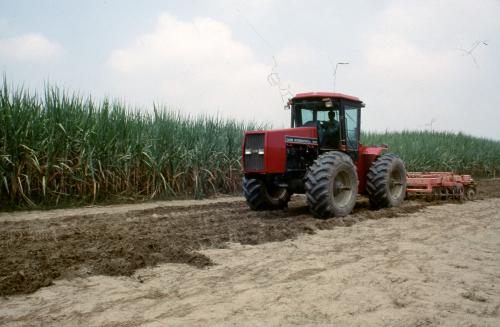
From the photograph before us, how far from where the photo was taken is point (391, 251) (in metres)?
4.98

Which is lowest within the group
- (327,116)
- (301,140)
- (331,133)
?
(301,140)

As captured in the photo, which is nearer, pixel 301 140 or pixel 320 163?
pixel 320 163

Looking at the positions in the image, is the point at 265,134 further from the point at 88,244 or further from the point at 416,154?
the point at 416,154

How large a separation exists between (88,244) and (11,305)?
175cm

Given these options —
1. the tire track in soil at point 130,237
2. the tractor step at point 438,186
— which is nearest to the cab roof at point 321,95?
the tire track in soil at point 130,237

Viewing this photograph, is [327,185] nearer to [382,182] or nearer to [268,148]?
[268,148]

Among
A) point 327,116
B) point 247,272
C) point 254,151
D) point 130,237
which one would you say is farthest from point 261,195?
point 247,272

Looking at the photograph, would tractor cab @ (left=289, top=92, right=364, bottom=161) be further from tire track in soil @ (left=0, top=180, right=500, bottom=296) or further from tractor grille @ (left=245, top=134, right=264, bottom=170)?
tire track in soil @ (left=0, top=180, right=500, bottom=296)

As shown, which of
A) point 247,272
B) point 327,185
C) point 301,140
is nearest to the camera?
point 247,272

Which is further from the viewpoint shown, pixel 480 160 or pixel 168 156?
pixel 480 160

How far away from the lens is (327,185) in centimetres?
675

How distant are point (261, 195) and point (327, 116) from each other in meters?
1.83

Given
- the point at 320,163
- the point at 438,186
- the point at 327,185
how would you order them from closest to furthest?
the point at 327,185 < the point at 320,163 < the point at 438,186

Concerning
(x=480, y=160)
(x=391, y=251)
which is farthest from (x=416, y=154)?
(x=391, y=251)
